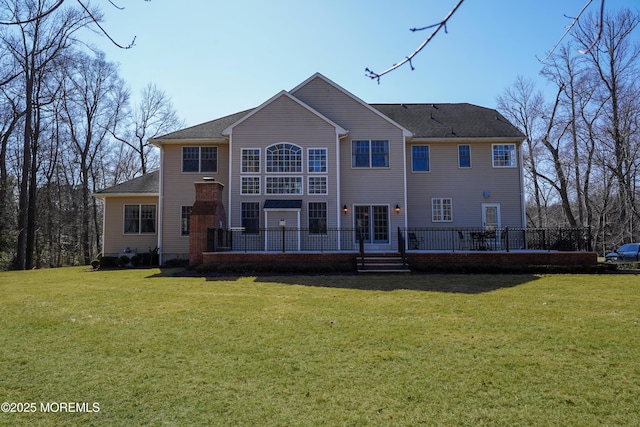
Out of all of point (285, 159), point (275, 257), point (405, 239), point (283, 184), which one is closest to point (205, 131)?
point (285, 159)

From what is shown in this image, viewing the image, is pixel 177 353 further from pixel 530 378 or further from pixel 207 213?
pixel 207 213

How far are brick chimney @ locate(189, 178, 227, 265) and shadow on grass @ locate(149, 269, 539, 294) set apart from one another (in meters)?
1.03

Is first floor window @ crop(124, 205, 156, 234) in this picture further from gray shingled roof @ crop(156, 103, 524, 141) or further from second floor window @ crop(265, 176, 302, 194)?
second floor window @ crop(265, 176, 302, 194)

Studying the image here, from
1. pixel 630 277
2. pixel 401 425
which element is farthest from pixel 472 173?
pixel 401 425

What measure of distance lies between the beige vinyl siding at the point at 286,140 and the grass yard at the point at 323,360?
935cm

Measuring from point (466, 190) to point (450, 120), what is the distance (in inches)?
166

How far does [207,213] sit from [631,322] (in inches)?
530

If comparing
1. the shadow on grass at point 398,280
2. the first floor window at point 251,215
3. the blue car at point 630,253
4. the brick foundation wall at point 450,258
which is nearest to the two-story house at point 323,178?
the first floor window at point 251,215

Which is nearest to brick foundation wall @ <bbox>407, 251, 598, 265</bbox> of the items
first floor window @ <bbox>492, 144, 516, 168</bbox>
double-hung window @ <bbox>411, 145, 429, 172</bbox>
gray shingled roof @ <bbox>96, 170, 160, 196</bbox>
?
double-hung window @ <bbox>411, 145, 429, 172</bbox>

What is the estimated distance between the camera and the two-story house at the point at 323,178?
1886cm

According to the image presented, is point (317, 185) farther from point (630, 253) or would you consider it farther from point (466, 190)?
point (630, 253)

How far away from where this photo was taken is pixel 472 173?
68.9ft

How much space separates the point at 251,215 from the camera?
744 inches

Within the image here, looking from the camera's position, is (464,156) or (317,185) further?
(464,156)
